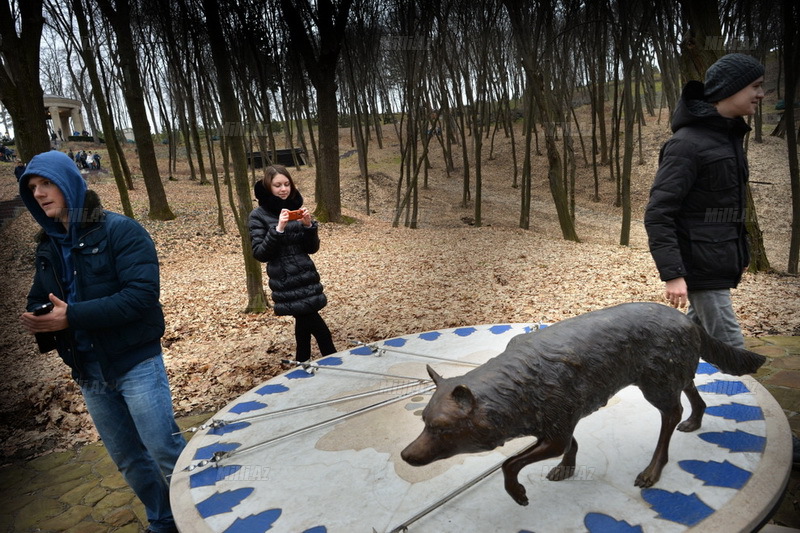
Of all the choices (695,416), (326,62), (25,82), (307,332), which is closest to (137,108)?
(326,62)

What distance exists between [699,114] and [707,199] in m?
0.42

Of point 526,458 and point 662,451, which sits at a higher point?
point 526,458

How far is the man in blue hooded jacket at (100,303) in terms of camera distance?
84.6 inches

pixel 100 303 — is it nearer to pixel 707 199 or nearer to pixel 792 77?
pixel 707 199

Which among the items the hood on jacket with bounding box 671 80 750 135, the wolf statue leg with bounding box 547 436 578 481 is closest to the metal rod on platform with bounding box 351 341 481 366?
the wolf statue leg with bounding box 547 436 578 481

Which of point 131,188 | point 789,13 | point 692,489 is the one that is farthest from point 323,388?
point 131,188

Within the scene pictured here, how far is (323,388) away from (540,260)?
5.72 meters

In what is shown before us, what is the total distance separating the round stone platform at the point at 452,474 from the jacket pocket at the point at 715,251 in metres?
0.73

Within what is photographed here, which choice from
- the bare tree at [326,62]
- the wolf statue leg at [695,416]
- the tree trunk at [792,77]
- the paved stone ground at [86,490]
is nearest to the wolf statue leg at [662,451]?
the wolf statue leg at [695,416]

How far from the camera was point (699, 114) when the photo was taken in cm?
241

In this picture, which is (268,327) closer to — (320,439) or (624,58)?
(320,439)

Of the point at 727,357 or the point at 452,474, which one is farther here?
the point at 452,474

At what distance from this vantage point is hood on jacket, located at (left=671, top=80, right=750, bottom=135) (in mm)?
2395

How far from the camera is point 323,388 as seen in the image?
11.4ft
